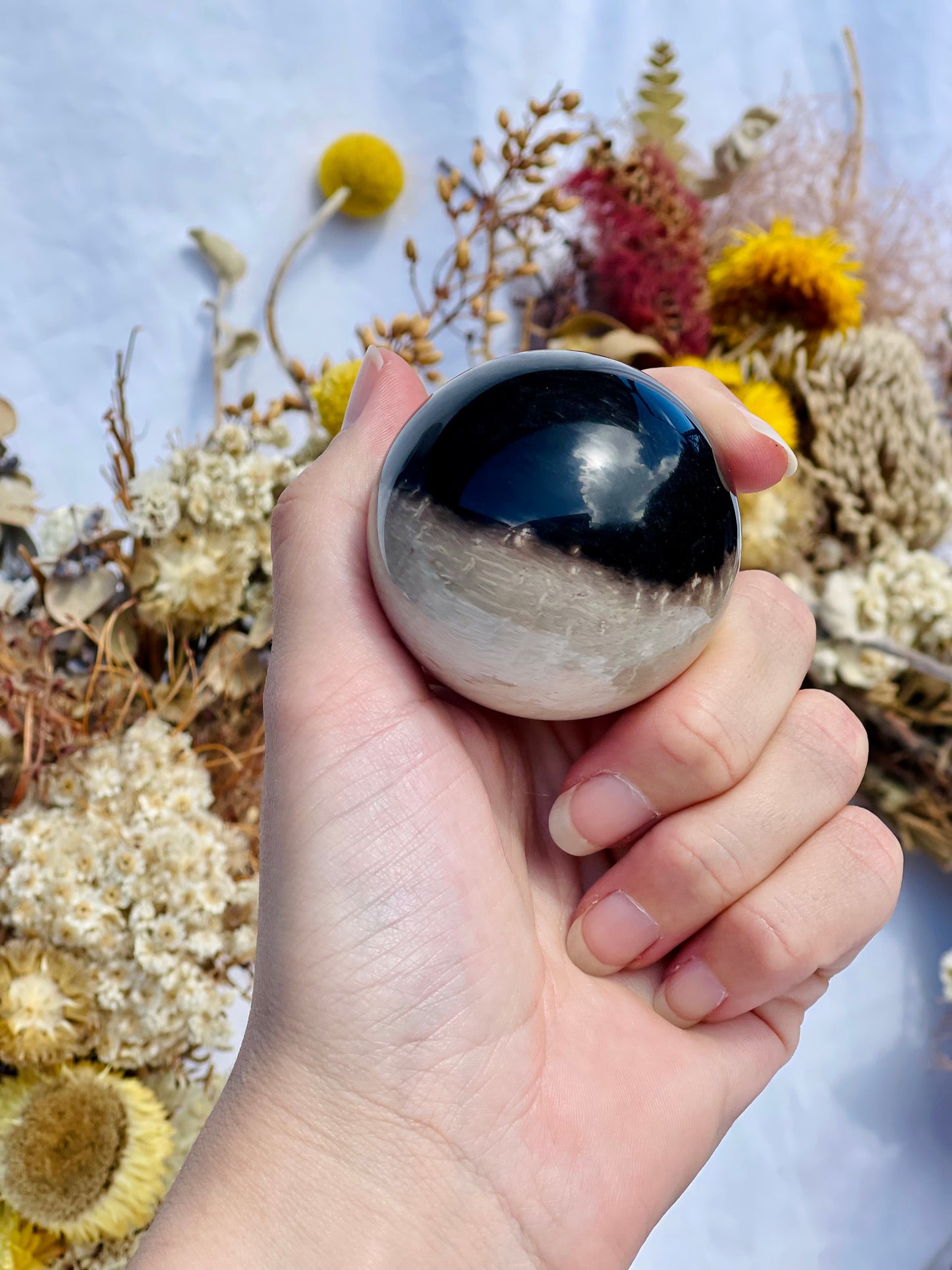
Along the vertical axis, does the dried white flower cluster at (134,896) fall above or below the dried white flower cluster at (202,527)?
below

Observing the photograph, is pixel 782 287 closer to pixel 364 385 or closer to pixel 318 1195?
pixel 364 385

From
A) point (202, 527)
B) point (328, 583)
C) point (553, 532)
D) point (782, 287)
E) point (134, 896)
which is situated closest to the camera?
Result: point (553, 532)

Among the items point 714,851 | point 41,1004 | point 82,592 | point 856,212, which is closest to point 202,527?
point 82,592

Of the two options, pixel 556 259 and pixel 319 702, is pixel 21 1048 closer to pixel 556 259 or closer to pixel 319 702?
pixel 319 702

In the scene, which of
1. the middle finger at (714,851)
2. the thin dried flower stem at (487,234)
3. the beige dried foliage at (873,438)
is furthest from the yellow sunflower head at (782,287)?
the middle finger at (714,851)

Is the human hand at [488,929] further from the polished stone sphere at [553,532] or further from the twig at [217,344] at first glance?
the twig at [217,344]
